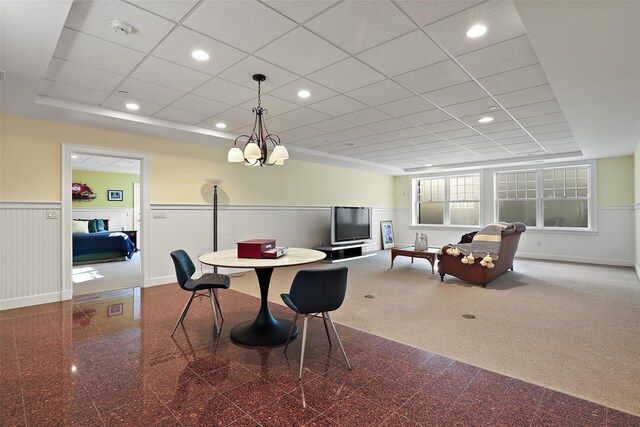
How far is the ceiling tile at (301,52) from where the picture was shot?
2.54 metres

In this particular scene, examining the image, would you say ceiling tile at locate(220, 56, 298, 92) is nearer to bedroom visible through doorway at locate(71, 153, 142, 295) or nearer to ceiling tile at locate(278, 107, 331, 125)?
ceiling tile at locate(278, 107, 331, 125)

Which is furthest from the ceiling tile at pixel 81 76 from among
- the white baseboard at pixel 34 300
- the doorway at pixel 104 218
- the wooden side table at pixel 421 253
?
the wooden side table at pixel 421 253

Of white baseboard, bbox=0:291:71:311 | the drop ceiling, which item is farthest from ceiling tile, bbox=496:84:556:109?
white baseboard, bbox=0:291:71:311

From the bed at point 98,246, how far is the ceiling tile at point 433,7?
7.67 meters

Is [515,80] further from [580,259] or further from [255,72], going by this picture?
[580,259]

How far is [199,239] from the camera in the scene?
568 cm

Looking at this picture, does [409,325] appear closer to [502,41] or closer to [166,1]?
[502,41]

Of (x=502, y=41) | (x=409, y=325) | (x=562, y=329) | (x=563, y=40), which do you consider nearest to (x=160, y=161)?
(x=409, y=325)

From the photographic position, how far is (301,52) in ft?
9.02

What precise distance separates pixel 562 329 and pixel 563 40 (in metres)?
2.67

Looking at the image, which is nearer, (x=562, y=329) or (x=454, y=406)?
(x=454, y=406)

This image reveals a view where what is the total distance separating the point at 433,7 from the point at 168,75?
8.10 ft

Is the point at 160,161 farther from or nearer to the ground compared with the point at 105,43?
nearer to the ground

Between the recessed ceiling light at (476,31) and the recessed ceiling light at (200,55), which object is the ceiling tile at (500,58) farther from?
the recessed ceiling light at (200,55)
